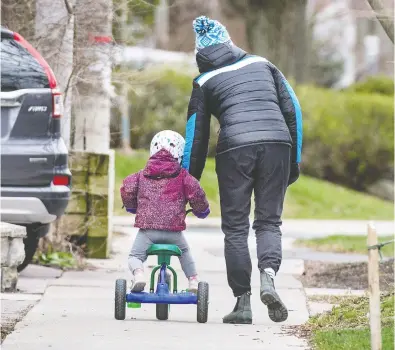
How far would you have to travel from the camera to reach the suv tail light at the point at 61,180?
9.38 m

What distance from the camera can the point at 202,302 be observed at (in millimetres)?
7676

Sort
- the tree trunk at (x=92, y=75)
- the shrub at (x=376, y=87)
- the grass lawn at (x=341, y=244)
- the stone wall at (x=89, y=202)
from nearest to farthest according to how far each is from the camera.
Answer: the tree trunk at (x=92, y=75)
the stone wall at (x=89, y=202)
the grass lawn at (x=341, y=244)
the shrub at (x=376, y=87)

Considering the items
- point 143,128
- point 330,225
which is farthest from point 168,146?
point 143,128

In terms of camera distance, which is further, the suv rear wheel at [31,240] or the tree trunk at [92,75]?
the tree trunk at [92,75]

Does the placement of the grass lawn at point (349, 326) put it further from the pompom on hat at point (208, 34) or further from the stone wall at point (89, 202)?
the stone wall at point (89, 202)

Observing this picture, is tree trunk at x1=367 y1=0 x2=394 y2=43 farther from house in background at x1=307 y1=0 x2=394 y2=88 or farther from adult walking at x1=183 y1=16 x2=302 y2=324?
house in background at x1=307 y1=0 x2=394 y2=88

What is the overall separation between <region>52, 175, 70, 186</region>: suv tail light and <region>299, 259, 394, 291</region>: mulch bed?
222cm

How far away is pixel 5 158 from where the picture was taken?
30.3 feet

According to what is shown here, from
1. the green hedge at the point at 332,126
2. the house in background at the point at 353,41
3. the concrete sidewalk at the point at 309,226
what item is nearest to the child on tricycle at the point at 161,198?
the concrete sidewalk at the point at 309,226

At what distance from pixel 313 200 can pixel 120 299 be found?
43.3 ft

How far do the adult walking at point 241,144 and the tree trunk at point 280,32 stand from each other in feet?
63.1

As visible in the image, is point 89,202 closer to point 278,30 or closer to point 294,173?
point 294,173

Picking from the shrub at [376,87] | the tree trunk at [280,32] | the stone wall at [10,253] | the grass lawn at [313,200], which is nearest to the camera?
the stone wall at [10,253]

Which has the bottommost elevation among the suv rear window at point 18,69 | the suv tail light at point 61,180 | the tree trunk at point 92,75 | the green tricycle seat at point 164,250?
the green tricycle seat at point 164,250
